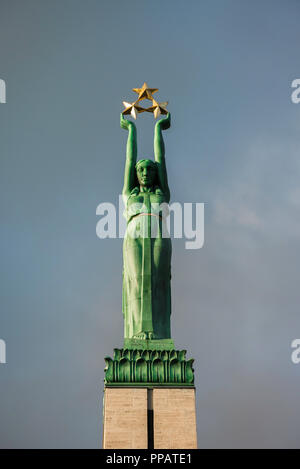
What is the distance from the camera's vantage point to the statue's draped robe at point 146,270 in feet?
64.3

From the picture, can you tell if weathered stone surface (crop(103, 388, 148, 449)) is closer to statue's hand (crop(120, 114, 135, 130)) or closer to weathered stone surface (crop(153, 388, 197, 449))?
weathered stone surface (crop(153, 388, 197, 449))

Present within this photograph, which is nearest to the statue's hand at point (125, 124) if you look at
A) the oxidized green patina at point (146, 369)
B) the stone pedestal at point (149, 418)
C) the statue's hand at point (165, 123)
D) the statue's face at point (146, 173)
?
the statue's hand at point (165, 123)

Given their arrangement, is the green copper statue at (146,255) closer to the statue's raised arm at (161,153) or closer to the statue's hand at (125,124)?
the statue's raised arm at (161,153)

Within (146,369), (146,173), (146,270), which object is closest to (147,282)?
(146,270)

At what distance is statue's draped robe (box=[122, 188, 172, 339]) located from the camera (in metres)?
19.6

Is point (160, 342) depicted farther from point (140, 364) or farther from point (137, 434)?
point (137, 434)

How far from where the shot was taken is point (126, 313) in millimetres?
20406

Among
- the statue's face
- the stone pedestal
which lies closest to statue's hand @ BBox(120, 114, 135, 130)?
the statue's face

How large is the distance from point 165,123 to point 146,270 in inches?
193

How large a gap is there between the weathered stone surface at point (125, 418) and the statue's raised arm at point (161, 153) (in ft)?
19.6

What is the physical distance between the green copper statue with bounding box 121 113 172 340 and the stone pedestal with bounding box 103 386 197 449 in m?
1.81
